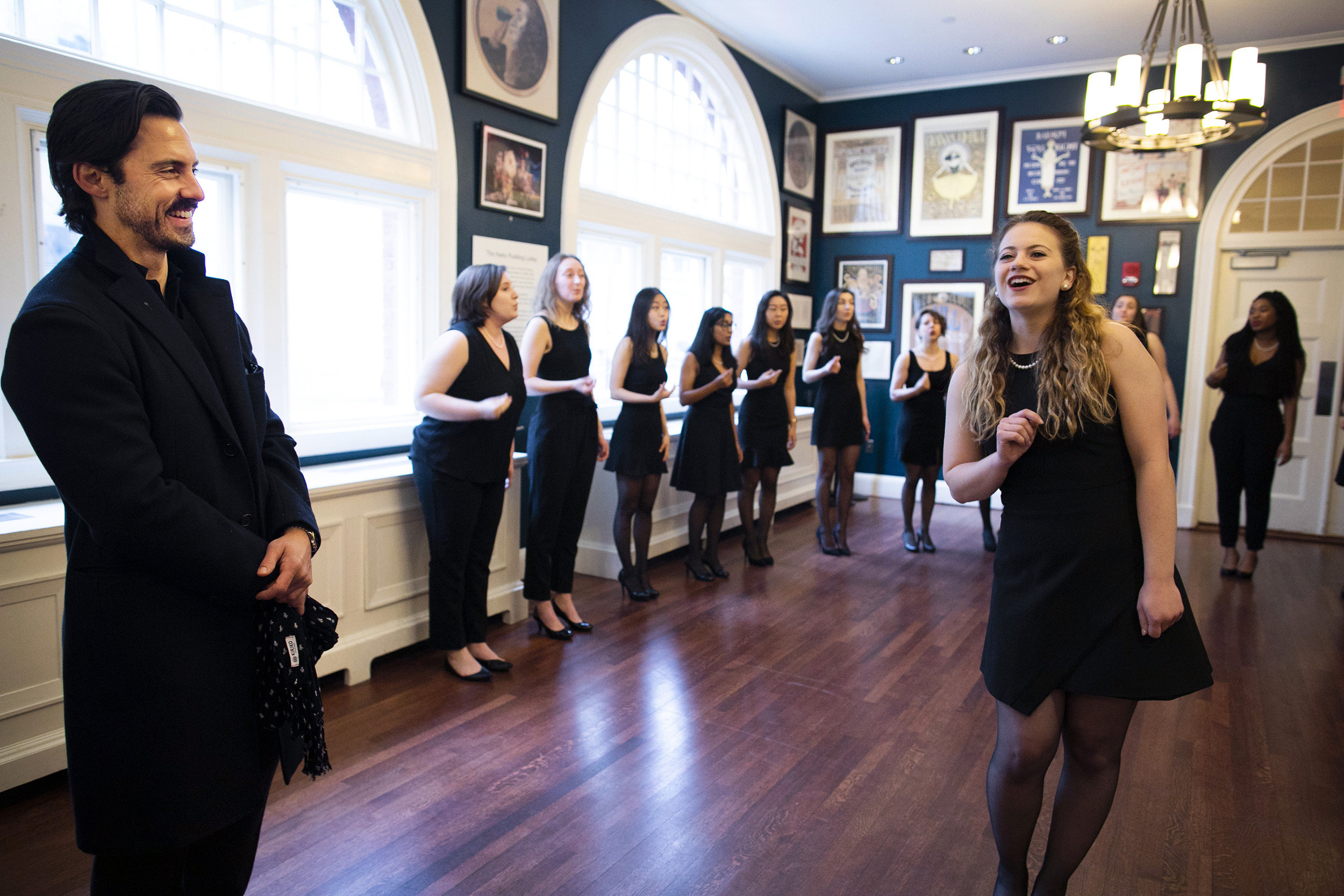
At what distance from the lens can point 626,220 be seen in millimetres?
5590

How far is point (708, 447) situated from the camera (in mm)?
4684

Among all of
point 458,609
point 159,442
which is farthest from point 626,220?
point 159,442

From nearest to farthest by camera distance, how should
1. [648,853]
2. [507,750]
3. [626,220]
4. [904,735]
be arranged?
[648,853] < [507,750] < [904,735] < [626,220]

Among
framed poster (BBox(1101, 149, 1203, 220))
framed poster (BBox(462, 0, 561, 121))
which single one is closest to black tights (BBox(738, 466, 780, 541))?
framed poster (BBox(462, 0, 561, 121))

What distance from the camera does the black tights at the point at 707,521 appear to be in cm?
485

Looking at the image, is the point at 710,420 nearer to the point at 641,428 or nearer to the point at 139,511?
the point at 641,428

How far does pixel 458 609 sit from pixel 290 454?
74.1 inches

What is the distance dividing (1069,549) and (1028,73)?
21.9ft

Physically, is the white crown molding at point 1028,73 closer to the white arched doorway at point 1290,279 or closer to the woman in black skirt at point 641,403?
the white arched doorway at point 1290,279

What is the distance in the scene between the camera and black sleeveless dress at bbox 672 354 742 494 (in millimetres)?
4688

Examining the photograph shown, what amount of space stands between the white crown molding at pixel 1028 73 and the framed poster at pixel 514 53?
3782 mm

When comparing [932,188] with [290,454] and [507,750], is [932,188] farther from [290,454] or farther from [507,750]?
[290,454]

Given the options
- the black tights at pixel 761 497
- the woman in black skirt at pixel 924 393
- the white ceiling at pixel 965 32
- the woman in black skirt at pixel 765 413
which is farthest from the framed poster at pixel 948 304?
the black tights at pixel 761 497

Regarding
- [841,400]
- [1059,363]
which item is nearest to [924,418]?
[841,400]
